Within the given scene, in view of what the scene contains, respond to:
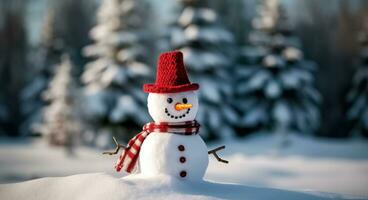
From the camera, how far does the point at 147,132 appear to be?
20.6 feet

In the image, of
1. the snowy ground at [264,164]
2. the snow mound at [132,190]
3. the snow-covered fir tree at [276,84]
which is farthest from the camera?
the snow-covered fir tree at [276,84]

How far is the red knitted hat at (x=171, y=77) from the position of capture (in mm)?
6047

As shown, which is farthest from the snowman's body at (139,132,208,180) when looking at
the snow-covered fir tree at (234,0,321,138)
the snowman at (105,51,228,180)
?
the snow-covered fir tree at (234,0,321,138)

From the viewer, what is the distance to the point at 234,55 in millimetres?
27859

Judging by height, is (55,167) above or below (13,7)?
below

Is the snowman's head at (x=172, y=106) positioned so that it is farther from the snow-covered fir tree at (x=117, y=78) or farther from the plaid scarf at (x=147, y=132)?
the snow-covered fir tree at (x=117, y=78)

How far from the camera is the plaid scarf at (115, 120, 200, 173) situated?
19.9 feet

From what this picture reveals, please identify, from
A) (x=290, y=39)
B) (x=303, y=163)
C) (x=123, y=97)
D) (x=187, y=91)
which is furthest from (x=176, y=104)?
(x=290, y=39)

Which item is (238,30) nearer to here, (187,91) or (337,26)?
(337,26)

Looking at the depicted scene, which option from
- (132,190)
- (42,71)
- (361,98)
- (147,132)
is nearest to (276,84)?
(361,98)

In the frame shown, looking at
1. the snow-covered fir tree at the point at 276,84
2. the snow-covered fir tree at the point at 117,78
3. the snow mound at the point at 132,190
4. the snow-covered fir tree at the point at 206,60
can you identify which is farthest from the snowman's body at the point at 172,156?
the snow-covered fir tree at the point at 276,84

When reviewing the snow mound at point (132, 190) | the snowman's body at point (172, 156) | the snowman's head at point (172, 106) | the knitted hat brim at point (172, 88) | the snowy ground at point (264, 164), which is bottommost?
the snowy ground at point (264, 164)

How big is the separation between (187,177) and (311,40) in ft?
97.4

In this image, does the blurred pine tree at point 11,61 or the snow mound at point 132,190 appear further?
the blurred pine tree at point 11,61
